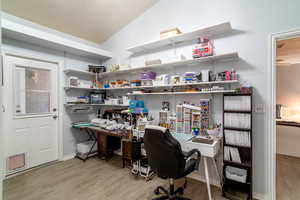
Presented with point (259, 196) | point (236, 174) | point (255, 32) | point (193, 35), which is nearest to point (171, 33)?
point (193, 35)

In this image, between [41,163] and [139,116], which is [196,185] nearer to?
[139,116]

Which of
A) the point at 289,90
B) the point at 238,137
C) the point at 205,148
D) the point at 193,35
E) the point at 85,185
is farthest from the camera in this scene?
the point at 289,90

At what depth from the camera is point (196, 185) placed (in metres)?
2.46

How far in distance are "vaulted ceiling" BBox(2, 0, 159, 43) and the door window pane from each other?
0.99 meters

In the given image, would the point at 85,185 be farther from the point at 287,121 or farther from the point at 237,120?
the point at 287,121

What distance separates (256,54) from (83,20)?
326 centimetres

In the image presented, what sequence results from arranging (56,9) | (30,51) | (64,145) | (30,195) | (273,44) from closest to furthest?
(273,44) < (30,195) < (56,9) < (30,51) < (64,145)

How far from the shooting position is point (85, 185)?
2.46 metres

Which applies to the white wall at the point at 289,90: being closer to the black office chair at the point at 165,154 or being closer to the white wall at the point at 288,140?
the white wall at the point at 288,140

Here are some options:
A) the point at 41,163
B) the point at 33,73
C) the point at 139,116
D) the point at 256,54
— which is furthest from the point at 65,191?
the point at 256,54

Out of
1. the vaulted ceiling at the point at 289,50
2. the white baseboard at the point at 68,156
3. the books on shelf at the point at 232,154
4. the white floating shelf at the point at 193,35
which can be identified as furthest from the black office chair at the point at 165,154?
the white baseboard at the point at 68,156

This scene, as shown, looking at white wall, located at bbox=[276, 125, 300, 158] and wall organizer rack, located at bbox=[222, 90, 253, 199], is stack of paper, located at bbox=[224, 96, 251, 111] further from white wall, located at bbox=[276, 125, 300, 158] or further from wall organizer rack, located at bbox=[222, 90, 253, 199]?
white wall, located at bbox=[276, 125, 300, 158]

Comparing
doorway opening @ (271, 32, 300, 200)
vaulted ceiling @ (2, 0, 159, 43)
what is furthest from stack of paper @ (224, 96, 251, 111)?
vaulted ceiling @ (2, 0, 159, 43)

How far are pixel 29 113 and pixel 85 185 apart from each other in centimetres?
183
